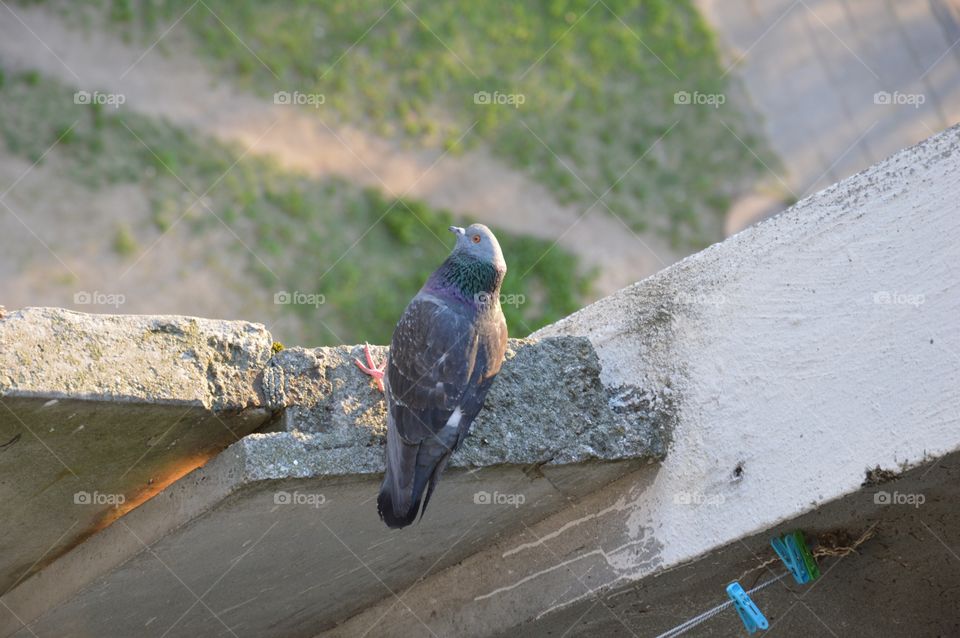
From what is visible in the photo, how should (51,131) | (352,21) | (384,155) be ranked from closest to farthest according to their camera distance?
1. (51,131)
2. (384,155)
3. (352,21)

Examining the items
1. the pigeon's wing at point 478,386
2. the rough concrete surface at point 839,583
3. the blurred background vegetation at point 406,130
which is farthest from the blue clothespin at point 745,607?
the blurred background vegetation at point 406,130

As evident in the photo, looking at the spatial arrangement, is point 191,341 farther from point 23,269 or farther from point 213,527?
point 23,269

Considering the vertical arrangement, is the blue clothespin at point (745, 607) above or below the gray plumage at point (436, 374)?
below

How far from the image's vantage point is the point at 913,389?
3.00 metres

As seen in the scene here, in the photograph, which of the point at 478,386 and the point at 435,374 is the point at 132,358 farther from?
the point at 478,386

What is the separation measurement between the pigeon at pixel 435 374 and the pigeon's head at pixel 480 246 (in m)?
0.05

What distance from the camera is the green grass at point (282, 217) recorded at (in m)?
7.75

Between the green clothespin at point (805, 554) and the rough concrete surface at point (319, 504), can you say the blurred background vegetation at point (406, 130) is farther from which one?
the green clothespin at point (805, 554)

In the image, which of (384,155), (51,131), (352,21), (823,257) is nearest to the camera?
(823,257)

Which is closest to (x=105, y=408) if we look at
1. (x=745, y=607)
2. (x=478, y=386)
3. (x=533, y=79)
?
(x=478, y=386)

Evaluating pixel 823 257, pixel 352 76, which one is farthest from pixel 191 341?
pixel 352 76

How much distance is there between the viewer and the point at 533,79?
931 centimetres

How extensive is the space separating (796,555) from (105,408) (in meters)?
1.93

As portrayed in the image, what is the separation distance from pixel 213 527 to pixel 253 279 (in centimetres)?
476
